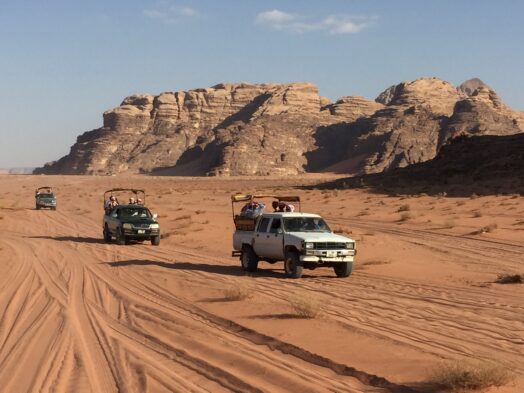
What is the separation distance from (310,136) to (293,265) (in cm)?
15455

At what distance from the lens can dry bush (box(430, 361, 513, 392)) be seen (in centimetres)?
732

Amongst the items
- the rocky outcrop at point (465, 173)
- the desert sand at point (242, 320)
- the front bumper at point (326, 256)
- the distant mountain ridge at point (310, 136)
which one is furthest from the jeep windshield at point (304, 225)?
the distant mountain ridge at point (310, 136)

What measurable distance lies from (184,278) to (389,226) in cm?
1896

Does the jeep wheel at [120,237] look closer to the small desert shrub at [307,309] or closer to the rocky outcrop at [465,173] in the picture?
the small desert shrub at [307,309]

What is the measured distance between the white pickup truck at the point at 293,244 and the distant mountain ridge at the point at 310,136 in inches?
4649

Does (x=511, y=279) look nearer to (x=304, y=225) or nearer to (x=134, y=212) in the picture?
(x=304, y=225)

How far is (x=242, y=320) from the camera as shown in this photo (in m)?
12.0

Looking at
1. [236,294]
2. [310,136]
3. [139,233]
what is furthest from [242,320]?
[310,136]

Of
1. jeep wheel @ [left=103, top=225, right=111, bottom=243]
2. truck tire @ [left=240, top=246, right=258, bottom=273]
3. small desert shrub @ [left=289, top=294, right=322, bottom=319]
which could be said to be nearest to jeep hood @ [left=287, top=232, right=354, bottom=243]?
truck tire @ [left=240, top=246, right=258, bottom=273]

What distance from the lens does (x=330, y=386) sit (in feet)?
25.8

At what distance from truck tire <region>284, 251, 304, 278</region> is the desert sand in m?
0.33

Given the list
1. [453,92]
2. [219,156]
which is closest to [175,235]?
[219,156]

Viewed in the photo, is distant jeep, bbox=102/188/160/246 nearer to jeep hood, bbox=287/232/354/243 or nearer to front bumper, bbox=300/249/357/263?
jeep hood, bbox=287/232/354/243

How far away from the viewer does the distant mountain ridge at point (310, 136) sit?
142875 mm
